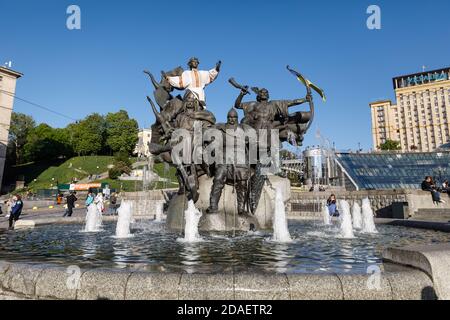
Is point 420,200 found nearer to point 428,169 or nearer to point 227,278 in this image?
point 227,278

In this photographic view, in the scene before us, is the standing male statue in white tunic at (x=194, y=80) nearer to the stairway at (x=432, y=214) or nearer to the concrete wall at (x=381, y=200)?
the concrete wall at (x=381, y=200)

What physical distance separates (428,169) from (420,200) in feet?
99.2

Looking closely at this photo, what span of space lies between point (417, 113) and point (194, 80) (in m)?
150

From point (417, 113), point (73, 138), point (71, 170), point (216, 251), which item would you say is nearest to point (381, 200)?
Answer: point (216, 251)

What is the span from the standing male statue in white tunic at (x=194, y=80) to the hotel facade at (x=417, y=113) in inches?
4865

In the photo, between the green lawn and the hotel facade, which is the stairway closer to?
the green lawn

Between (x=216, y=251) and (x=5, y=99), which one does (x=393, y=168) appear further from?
(x=5, y=99)

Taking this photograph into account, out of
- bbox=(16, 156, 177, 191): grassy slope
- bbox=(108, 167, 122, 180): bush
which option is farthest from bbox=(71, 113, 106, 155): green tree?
bbox=(108, 167, 122, 180): bush

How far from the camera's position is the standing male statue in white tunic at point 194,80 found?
13211 millimetres

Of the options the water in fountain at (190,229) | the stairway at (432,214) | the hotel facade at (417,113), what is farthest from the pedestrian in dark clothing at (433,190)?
the hotel facade at (417,113)

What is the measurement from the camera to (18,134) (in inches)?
3615

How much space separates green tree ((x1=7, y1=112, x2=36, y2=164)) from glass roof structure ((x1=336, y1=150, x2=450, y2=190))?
284 feet

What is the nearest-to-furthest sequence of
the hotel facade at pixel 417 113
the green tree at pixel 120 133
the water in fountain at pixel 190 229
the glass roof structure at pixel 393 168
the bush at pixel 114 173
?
the water in fountain at pixel 190 229 → the glass roof structure at pixel 393 168 → the bush at pixel 114 173 → the green tree at pixel 120 133 → the hotel facade at pixel 417 113

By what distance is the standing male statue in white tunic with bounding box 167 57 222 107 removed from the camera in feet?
43.3
